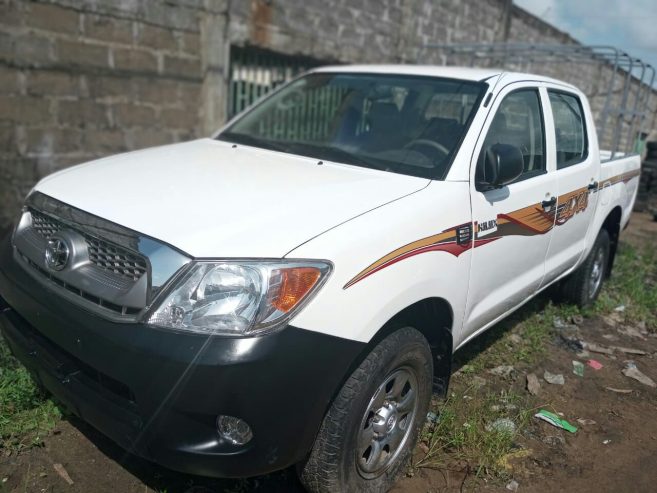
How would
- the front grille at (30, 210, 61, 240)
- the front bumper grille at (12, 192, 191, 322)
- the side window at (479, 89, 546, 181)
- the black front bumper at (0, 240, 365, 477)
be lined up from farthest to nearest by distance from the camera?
1. the side window at (479, 89, 546, 181)
2. the front grille at (30, 210, 61, 240)
3. the front bumper grille at (12, 192, 191, 322)
4. the black front bumper at (0, 240, 365, 477)

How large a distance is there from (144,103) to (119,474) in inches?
181

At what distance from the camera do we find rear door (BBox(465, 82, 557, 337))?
120 inches

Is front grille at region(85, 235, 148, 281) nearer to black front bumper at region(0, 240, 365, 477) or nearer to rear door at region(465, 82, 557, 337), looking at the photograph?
black front bumper at region(0, 240, 365, 477)

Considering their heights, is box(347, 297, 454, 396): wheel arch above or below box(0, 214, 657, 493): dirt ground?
above

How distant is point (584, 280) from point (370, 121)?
2491mm

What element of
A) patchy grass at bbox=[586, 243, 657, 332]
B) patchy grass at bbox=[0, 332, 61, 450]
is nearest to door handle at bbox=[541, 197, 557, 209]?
patchy grass at bbox=[586, 243, 657, 332]

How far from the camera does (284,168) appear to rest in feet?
10.0

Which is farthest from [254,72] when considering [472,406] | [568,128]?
[472,406]

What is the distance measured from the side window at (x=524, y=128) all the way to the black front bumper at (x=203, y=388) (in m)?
1.71

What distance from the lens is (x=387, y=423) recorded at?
2576 mm

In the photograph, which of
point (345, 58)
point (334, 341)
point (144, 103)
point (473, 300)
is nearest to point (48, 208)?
point (334, 341)

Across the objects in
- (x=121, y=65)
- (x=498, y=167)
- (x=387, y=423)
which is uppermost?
(x=121, y=65)

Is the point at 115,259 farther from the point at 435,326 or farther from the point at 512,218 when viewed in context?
the point at 512,218

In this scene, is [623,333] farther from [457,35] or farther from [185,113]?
[457,35]
